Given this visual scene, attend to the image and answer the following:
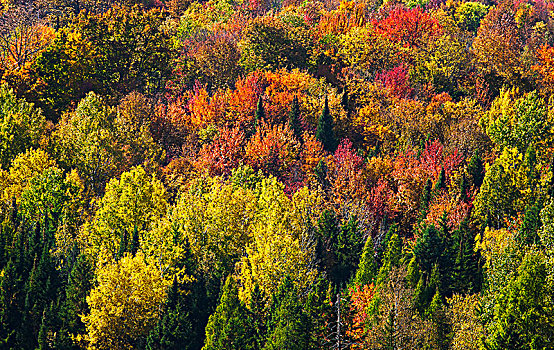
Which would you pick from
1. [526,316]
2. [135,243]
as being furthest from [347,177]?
[526,316]

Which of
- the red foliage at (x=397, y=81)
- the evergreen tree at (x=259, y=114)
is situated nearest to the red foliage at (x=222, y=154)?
the evergreen tree at (x=259, y=114)

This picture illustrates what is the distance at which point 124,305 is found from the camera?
65000 millimetres

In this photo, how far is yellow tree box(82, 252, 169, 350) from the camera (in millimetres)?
64250

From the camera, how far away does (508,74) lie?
119 meters

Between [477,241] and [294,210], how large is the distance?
17.5 m

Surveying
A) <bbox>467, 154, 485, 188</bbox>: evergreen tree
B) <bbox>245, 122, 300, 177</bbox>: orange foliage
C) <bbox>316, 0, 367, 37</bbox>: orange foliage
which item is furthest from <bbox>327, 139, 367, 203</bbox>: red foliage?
<bbox>316, 0, 367, 37</bbox>: orange foliage

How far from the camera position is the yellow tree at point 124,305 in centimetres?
6425

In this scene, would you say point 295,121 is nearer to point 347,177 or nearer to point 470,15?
point 347,177

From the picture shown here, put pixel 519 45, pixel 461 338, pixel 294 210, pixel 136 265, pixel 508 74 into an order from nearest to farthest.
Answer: pixel 461 338, pixel 136 265, pixel 294 210, pixel 508 74, pixel 519 45

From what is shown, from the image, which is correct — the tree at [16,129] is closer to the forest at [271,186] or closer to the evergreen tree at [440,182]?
the forest at [271,186]

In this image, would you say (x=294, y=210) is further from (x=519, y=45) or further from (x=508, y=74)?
(x=519, y=45)

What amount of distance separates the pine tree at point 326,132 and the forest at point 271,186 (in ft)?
0.63

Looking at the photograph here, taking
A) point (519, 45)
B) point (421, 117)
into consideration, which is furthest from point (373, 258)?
point (519, 45)

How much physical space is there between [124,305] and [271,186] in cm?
1892
